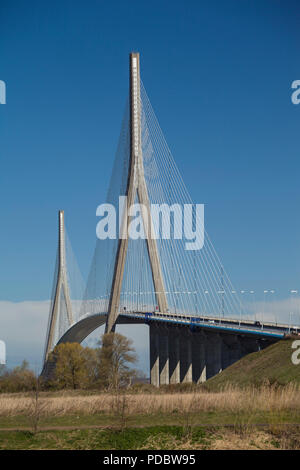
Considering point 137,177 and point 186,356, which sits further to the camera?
point 137,177

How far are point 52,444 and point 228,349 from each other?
35.0 m

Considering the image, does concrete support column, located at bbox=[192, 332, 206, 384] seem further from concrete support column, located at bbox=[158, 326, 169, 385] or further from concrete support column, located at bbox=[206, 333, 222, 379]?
concrete support column, located at bbox=[158, 326, 169, 385]

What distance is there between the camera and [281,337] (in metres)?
36.5

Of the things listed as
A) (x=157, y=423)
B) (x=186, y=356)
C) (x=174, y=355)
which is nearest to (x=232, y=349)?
(x=186, y=356)

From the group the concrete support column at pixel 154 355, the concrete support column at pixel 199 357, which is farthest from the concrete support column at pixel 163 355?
the concrete support column at pixel 199 357

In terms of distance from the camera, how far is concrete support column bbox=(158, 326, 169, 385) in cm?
5906

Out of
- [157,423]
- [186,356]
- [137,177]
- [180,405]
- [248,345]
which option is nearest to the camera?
[157,423]

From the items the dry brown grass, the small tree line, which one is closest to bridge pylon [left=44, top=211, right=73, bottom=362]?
the small tree line

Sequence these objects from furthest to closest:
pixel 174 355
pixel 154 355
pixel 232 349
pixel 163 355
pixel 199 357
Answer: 1. pixel 154 355
2. pixel 163 355
3. pixel 174 355
4. pixel 199 357
5. pixel 232 349

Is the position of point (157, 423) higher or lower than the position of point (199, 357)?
lower

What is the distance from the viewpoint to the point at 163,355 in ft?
197

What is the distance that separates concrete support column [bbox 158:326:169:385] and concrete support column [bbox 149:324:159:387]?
951 millimetres

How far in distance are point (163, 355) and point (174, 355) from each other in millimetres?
Answer: 2248

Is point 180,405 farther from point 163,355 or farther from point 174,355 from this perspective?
point 163,355
